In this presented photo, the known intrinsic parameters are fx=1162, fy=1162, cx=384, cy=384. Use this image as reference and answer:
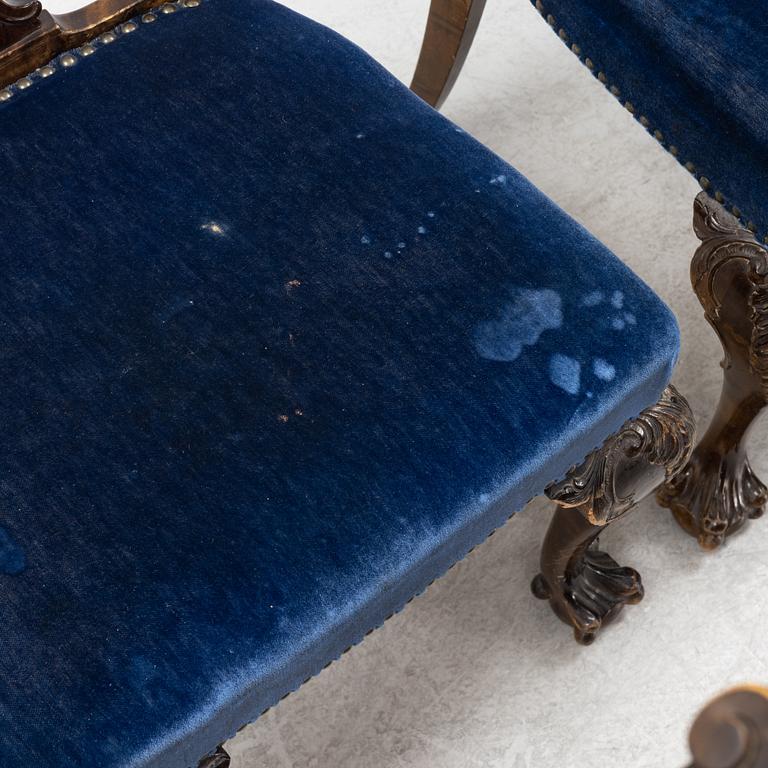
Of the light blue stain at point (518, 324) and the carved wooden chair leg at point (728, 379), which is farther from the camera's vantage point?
the carved wooden chair leg at point (728, 379)

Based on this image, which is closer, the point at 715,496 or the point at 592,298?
the point at 592,298

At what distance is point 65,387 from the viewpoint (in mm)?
728

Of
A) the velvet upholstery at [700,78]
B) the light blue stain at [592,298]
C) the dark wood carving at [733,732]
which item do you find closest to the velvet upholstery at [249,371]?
the light blue stain at [592,298]

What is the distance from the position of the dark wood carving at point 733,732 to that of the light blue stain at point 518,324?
19.2 inches

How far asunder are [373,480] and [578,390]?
0.15 metres

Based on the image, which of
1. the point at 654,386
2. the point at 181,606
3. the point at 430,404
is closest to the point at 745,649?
the point at 654,386

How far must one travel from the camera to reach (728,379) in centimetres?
106

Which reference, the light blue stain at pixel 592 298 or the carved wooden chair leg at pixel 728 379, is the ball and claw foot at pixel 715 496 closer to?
the carved wooden chair leg at pixel 728 379

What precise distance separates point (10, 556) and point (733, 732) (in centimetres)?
50

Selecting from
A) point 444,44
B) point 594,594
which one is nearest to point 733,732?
point 594,594

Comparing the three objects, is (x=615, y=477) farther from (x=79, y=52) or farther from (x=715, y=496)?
Answer: (x=79, y=52)

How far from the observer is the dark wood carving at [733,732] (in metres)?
0.25

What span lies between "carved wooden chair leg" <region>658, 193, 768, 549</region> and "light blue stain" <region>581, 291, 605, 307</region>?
0.23 metres

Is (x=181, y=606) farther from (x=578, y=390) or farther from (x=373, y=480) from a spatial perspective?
(x=578, y=390)
